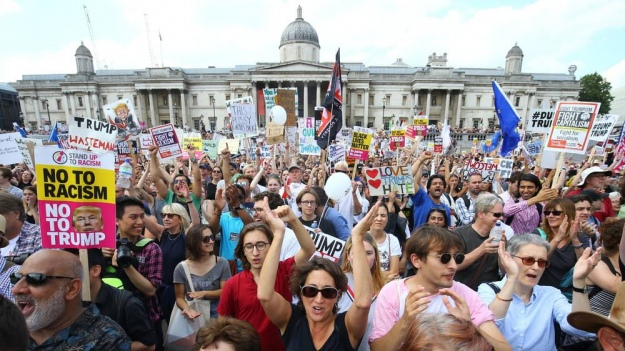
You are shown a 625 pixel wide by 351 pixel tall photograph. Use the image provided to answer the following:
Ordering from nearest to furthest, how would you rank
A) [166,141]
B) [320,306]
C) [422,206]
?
[320,306] < [422,206] < [166,141]

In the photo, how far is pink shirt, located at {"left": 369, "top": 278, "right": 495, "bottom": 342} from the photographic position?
1936 mm

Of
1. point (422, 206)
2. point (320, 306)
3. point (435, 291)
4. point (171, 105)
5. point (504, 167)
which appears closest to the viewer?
point (320, 306)

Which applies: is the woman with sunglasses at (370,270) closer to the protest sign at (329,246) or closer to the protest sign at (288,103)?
the protest sign at (329,246)

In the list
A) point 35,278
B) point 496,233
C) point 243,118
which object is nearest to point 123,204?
point 35,278

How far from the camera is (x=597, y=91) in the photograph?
6375 cm

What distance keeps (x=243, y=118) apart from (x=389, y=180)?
554 centimetres

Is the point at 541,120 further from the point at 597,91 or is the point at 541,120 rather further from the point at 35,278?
the point at 597,91

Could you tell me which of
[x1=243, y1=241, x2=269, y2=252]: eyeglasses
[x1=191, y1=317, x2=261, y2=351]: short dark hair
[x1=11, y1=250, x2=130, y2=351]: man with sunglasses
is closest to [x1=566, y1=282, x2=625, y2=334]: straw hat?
[x1=191, y1=317, x2=261, y2=351]: short dark hair

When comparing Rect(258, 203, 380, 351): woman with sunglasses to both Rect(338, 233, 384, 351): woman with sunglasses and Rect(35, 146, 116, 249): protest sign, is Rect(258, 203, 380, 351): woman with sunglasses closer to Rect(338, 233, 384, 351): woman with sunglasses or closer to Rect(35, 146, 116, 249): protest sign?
Rect(338, 233, 384, 351): woman with sunglasses

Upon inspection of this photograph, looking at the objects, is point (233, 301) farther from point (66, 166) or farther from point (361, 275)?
point (66, 166)

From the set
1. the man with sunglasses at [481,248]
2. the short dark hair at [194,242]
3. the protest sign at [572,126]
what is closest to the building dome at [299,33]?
the protest sign at [572,126]

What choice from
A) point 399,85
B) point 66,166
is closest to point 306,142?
point 66,166

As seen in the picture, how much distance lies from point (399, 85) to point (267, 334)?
200 ft

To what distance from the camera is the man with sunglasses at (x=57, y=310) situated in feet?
5.62
